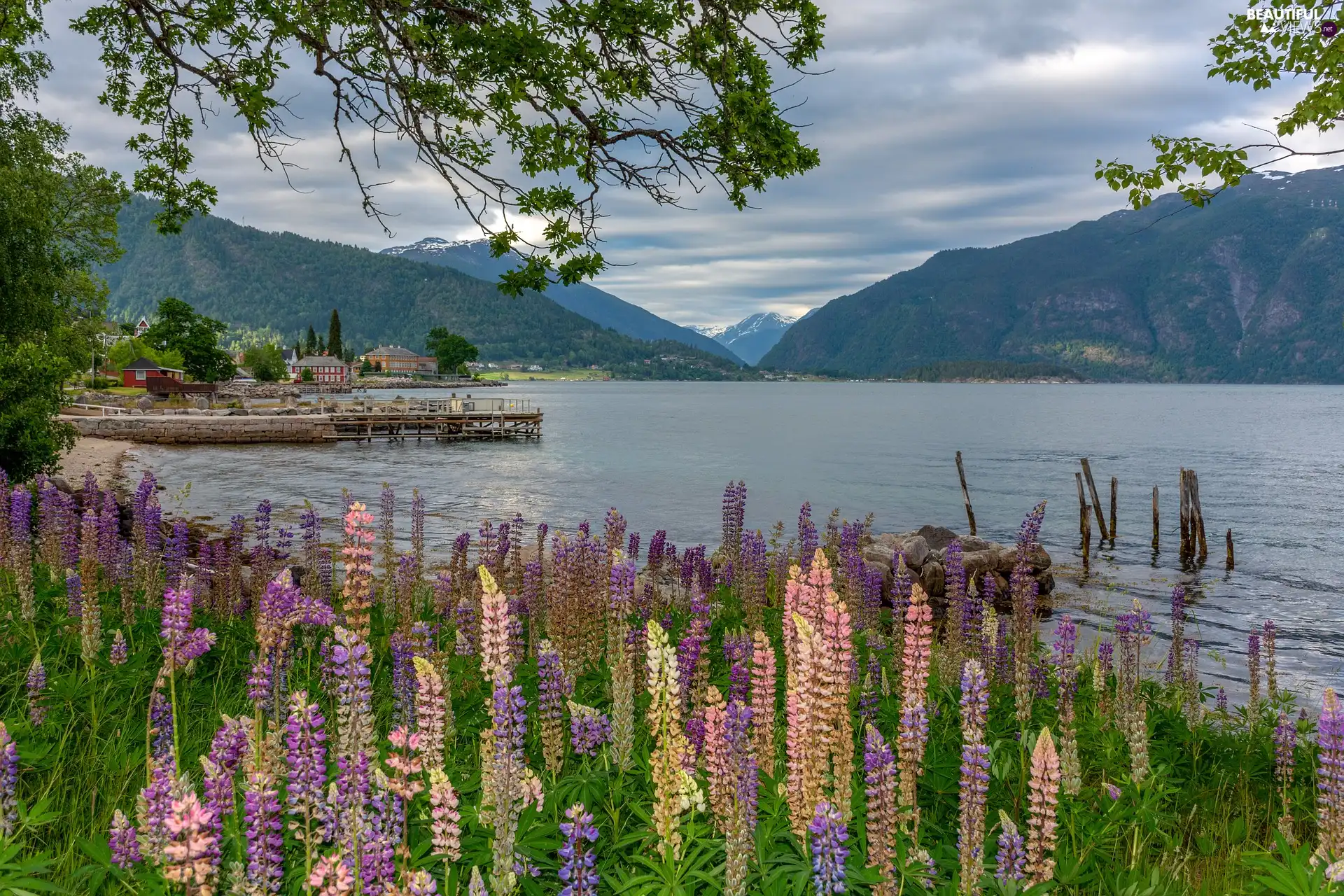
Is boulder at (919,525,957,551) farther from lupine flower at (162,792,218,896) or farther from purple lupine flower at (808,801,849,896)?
lupine flower at (162,792,218,896)

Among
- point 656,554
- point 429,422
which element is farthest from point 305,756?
point 429,422

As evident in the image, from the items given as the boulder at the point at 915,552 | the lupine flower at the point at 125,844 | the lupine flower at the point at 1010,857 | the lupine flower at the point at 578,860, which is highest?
the lupine flower at the point at 578,860

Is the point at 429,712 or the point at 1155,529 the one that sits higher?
the point at 429,712

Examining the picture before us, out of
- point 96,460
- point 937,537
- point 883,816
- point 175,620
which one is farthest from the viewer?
point 96,460

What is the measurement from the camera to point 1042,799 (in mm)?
3625

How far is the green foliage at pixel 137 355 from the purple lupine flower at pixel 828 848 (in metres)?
150

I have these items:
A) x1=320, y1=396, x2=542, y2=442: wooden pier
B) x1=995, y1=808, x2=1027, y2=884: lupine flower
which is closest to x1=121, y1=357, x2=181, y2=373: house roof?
x1=320, y1=396, x2=542, y2=442: wooden pier

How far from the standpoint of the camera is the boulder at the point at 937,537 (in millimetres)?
27172

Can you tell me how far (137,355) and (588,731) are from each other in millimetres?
158949

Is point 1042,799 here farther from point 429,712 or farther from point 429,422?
point 429,422

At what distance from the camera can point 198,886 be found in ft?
8.70

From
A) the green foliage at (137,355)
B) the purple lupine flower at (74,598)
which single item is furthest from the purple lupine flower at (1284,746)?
the green foliage at (137,355)

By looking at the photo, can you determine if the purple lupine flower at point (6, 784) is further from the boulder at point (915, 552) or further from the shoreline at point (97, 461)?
the shoreline at point (97, 461)

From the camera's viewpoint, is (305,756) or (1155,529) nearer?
(305,756)
